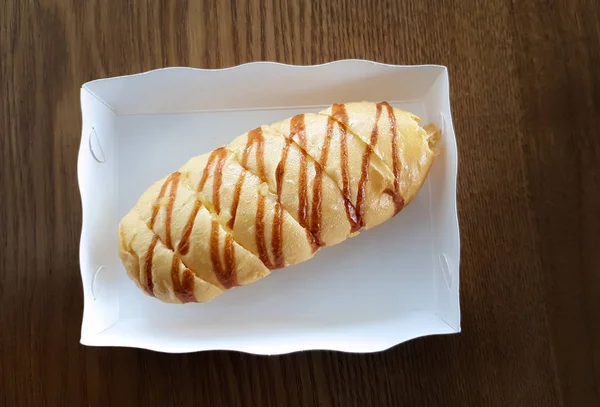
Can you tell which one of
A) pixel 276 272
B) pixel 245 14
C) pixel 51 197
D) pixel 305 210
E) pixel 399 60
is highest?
pixel 245 14

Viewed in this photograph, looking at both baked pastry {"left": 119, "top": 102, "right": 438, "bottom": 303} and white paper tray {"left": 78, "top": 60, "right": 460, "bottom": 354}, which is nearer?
baked pastry {"left": 119, "top": 102, "right": 438, "bottom": 303}

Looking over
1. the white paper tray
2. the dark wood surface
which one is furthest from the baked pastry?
the dark wood surface

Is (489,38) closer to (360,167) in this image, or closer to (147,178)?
(360,167)

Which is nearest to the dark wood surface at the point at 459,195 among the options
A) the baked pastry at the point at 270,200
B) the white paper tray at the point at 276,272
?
the white paper tray at the point at 276,272

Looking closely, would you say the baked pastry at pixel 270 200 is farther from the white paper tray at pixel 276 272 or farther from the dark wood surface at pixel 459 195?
the dark wood surface at pixel 459 195

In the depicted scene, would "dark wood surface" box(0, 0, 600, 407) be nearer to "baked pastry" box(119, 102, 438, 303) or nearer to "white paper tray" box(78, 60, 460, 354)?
"white paper tray" box(78, 60, 460, 354)

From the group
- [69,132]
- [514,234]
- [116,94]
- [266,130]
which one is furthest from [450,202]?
[69,132]
